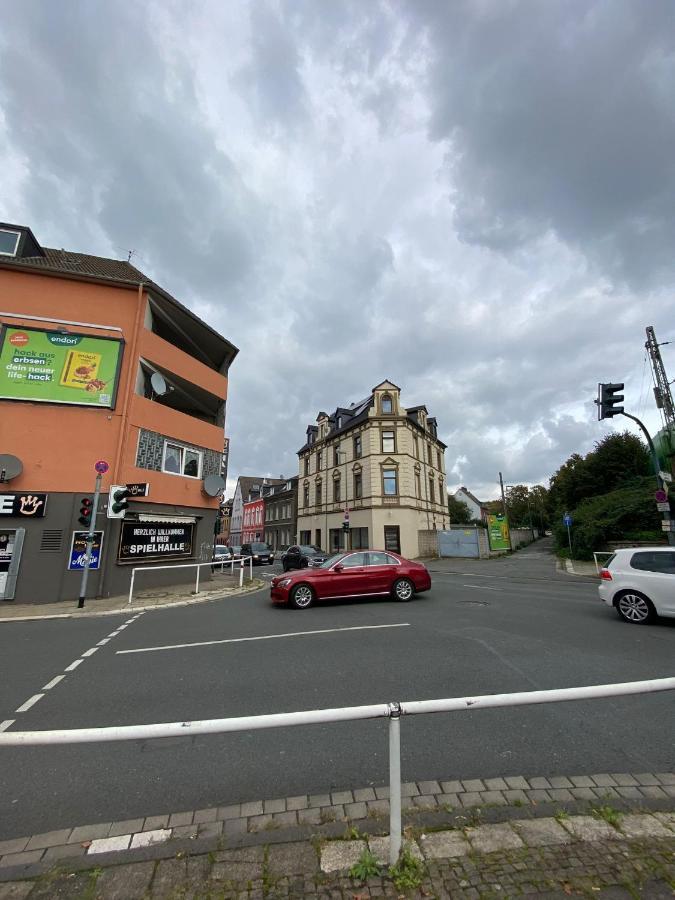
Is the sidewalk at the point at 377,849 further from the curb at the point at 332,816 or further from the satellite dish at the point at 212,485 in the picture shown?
the satellite dish at the point at 212,485

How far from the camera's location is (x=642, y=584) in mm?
8594

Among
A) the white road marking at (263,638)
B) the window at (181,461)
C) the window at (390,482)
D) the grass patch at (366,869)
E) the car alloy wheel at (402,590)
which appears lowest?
the grass patch at (366,869)

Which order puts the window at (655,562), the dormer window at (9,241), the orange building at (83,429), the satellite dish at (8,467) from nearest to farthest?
the window at (655,562)
the satellite dish at (8,467)
the orange building at (83,429)
the dormer window at (9,241)

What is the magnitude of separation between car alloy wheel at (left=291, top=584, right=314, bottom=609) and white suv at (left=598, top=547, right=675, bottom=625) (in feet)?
23.2

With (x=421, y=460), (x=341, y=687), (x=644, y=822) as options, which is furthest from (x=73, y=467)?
(x=421, y=460)

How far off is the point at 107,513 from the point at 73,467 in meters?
2.05

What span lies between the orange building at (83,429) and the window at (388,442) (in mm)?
19413

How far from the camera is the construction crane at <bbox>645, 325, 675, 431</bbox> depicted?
19394 mm

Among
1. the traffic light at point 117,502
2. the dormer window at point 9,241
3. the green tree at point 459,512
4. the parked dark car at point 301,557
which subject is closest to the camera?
the traffic light at point 117,502

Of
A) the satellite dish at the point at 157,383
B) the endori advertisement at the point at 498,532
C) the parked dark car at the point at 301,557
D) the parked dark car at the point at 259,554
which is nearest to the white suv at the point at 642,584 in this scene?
the satellite dish at the point at 157,383

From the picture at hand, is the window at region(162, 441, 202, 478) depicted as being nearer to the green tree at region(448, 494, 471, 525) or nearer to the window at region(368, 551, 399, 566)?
the window at region(368, 551, 399, 566)

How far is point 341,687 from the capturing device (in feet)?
16.5

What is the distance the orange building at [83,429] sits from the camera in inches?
524

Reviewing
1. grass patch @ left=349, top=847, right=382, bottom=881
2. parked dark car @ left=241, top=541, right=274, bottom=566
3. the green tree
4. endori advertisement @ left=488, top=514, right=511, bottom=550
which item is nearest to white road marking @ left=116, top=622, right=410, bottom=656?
grass patch @ left=349, top=847, right=382, bottom=881
